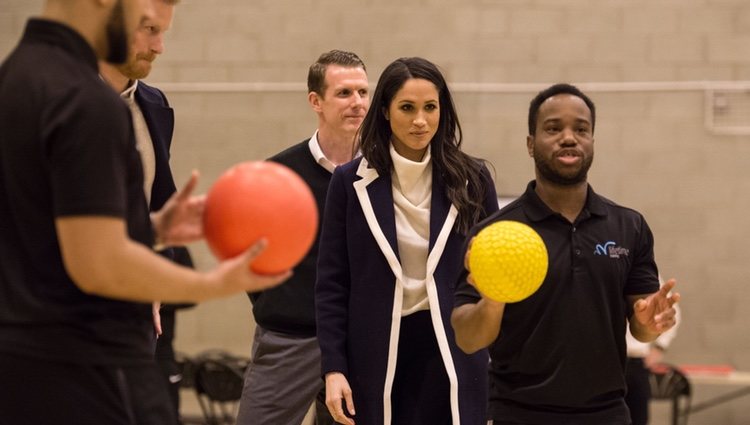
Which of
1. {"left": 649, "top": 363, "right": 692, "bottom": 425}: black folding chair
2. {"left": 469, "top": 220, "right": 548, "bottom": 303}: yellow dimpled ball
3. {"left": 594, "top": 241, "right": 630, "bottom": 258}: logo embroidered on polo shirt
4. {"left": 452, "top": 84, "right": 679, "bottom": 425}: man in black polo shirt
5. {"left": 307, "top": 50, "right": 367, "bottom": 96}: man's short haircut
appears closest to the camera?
{"left": 469, "top": 220, "right": 548, "bottom": 303}: yellow dimpled ball

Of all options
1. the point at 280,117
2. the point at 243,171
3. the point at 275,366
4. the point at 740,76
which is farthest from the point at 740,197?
the point at 243,171

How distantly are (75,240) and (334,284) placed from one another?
192 cm

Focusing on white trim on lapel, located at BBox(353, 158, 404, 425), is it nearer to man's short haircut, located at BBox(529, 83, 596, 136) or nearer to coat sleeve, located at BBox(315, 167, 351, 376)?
coat sleeve, located at BBox(315, 167, 351, 376)

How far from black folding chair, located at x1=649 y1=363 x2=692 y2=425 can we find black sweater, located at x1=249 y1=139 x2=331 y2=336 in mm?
3767

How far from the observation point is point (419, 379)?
3816 millimetres

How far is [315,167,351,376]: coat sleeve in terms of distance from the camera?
3.88 meters

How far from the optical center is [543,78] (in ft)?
28.4

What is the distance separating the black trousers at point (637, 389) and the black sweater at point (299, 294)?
8.56ft

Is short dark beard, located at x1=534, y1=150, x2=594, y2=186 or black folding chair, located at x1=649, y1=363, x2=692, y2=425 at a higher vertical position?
short dark beard, located at x1=534, y1=150, x2=594, y2=186

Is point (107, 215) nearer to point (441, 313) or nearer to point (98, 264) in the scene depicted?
point (98, 264)

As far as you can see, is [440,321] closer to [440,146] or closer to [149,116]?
[440,146]

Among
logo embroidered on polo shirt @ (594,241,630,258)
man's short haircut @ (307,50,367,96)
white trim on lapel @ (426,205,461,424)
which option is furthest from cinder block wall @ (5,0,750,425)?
logo embroidered on polo shirt @ (594,241,630,258)

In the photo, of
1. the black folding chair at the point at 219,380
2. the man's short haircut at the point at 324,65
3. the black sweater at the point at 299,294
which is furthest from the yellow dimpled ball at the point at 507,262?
the black folding chair at the point at 219,380

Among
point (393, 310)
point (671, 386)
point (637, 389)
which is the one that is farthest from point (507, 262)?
point (671, 386)
